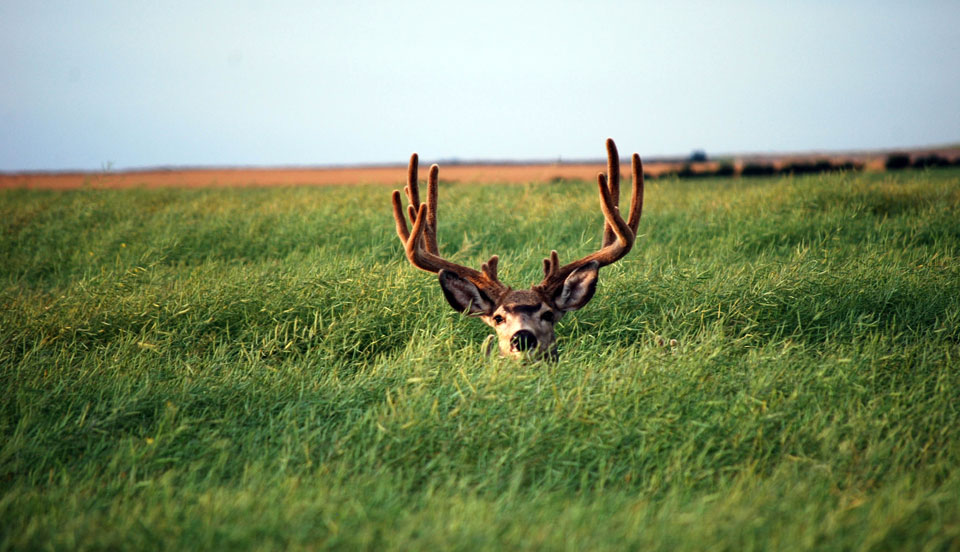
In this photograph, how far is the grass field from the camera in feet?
8.64

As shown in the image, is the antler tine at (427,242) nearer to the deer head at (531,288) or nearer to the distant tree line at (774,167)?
the deer head at (531,288)

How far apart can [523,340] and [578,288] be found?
0.71 meters

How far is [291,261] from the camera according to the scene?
23.9 ft

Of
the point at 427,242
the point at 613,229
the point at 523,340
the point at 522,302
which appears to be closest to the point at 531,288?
the point at 522,302

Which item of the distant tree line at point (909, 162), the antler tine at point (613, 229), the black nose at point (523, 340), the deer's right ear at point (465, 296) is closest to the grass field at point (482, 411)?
the black nose at point (523, 340)

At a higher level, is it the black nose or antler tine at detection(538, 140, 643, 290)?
antler tine at detection(538, 140, 643, 290)

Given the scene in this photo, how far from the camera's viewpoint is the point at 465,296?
4820 millimetres

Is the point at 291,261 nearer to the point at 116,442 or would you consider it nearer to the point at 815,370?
the point at 116,442

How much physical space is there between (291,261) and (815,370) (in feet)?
16.9

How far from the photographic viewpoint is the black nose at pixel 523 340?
4.28 metres

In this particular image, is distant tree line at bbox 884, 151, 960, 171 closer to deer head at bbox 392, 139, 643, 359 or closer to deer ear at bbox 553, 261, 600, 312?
deer head at bbox 392, 139, 643, 359

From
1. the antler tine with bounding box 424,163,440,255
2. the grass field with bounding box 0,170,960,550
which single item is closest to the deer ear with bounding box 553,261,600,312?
the grass field with bounding box 0,170,960,550

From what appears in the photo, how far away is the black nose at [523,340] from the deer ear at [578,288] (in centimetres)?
54

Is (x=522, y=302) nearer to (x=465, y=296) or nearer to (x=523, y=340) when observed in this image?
(x=523, y=340)
